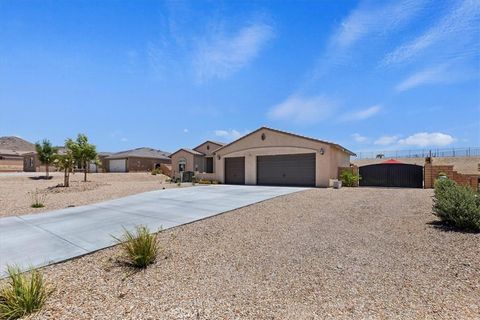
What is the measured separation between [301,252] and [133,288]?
123 inches

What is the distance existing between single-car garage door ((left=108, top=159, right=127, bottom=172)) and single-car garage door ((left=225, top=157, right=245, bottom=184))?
2577 cm

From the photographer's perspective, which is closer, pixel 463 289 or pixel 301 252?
pixel 463 289

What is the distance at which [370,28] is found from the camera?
1091 centimetres

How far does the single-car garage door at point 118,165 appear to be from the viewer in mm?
43325

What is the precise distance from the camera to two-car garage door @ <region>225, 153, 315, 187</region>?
19719mm

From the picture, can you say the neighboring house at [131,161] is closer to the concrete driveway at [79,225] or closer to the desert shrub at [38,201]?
the desert shrub at [38,201]

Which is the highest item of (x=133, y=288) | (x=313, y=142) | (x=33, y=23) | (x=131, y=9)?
(x=131, y=9)

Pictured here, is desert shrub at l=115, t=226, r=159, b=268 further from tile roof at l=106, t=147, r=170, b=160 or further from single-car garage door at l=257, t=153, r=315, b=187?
tile roof at l=106, t=147, r=170, b=160

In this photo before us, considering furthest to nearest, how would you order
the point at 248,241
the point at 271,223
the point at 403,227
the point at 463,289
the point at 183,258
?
the point at 271,223 → the point at 403,227 → the point at 248,241 → the point at 183,258 → the point at 463,289

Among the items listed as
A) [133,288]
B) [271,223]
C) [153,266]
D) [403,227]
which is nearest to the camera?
[133,288]

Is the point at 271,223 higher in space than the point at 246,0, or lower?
lower

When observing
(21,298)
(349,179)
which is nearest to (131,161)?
(349,179)

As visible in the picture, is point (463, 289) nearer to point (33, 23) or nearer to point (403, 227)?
point (403, 227)

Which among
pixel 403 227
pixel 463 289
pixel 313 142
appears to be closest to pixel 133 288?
pixel 463 289
